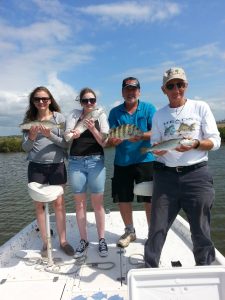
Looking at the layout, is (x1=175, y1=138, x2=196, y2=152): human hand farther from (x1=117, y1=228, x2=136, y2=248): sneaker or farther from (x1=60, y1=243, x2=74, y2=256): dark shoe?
(x1=60, y1=243, x2=74, y2=256): dark shoe

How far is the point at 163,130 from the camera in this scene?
446 cm

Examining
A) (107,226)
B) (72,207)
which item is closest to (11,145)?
(72,207)

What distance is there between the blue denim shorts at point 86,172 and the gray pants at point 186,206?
1175 millimetres

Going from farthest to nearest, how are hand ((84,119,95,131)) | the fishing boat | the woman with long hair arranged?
the woman with long hair → hand ((84,119,95,131)) → the fishing boat

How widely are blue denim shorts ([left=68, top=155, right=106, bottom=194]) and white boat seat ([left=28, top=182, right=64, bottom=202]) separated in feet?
0.91

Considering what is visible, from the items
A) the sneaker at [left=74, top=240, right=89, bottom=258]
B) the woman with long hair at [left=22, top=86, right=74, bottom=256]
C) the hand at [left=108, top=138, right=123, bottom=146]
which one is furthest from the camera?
the sneaker at [left=74, top=240, right=89, bottom=258]

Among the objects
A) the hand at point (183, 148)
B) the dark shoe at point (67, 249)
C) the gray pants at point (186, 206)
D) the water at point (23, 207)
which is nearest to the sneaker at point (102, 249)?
the dark shoe at point (67, 249)

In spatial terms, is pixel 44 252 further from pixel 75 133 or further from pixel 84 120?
pixel 84 120

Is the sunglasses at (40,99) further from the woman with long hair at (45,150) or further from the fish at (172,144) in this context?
the fish at (172,144)

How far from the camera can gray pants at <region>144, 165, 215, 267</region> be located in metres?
4.11

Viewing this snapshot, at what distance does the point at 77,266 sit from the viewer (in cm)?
518

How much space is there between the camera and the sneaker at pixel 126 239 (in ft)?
18.7

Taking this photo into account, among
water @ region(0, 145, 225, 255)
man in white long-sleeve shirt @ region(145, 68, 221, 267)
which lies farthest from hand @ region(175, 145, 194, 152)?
water @ region(0, 145, 225, 255)

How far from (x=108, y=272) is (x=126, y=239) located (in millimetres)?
925
